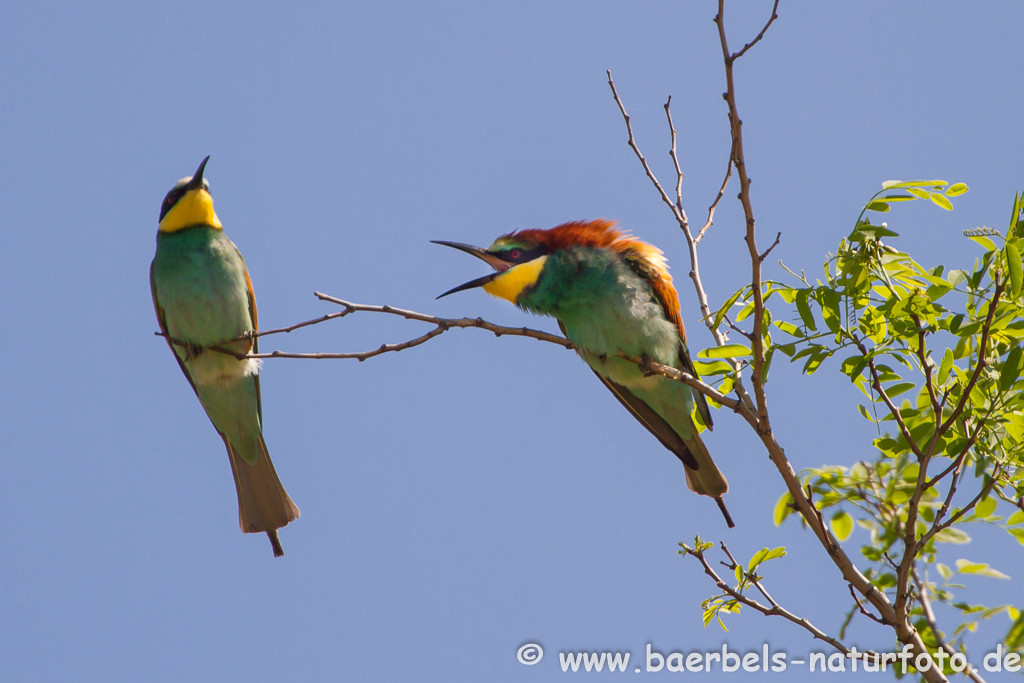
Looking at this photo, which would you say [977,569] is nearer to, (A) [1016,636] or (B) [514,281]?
(A) [1016,636]

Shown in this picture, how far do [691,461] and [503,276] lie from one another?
102 cm

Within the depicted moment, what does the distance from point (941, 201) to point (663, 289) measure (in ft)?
4.14

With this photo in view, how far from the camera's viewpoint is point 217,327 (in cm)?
334

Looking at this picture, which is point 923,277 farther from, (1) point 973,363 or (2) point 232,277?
(2) point 232,277

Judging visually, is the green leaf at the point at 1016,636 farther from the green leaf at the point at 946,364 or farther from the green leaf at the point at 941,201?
the green leaf at the point at 941,201

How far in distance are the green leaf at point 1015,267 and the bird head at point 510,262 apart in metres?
1.72

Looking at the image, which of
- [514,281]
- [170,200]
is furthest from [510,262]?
[170,200]

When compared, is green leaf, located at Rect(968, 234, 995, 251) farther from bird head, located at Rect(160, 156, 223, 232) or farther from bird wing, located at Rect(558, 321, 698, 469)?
bird head, located at Rect(160, 156, 223, 232)

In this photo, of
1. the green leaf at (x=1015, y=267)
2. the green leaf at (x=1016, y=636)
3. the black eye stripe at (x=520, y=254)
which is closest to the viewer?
the green leaf at (x=1015, y=267)

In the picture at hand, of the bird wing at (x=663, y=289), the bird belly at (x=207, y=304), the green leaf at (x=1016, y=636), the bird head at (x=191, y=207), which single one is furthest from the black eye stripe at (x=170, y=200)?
the green leaf at (x=1016, y=636)

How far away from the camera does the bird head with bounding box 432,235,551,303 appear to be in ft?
11.0

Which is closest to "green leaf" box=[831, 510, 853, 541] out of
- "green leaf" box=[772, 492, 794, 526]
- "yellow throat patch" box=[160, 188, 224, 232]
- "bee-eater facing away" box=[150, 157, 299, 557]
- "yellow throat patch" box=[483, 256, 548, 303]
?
"green leaf" box=[772, 492, 794, 526]

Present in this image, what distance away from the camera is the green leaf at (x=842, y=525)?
2.78m

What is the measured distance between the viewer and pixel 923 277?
2.12 meters
